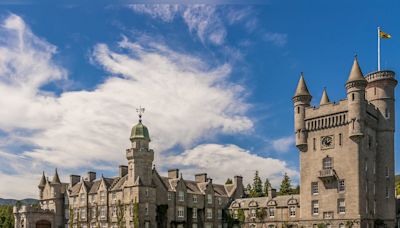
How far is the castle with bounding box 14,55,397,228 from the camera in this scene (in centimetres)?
6594

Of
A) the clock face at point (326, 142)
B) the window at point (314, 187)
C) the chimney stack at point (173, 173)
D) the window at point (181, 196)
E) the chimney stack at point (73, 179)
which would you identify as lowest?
the window at point (181, 196)

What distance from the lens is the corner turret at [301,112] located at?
71250 mm

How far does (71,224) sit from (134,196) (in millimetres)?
17159

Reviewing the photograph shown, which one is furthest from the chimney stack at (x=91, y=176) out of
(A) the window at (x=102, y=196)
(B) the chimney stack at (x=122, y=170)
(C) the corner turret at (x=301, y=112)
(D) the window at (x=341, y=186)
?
(D) the window at (x=341, y=186)

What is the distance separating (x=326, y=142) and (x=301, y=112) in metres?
5.82

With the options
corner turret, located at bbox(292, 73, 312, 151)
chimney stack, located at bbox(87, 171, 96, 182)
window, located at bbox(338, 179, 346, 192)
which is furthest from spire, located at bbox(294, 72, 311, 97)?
chimney stack, located at bbox(87, 171, 96, 182)

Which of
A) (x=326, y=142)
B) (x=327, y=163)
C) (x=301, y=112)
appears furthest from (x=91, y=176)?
(x=326, y=142)

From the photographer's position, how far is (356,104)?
6562cm

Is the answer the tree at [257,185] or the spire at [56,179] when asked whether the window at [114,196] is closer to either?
the spire at [56,179]

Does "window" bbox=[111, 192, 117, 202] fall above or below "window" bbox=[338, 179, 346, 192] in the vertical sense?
below

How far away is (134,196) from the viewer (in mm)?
71875

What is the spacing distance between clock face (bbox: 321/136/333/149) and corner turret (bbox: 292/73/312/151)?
9.04ft

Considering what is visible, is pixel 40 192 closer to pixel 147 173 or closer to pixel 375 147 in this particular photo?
pixel 147 173

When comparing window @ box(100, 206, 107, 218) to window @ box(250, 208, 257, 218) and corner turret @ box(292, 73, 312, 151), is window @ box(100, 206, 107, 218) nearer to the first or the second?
window @ box(250, 208, 257, 218)
